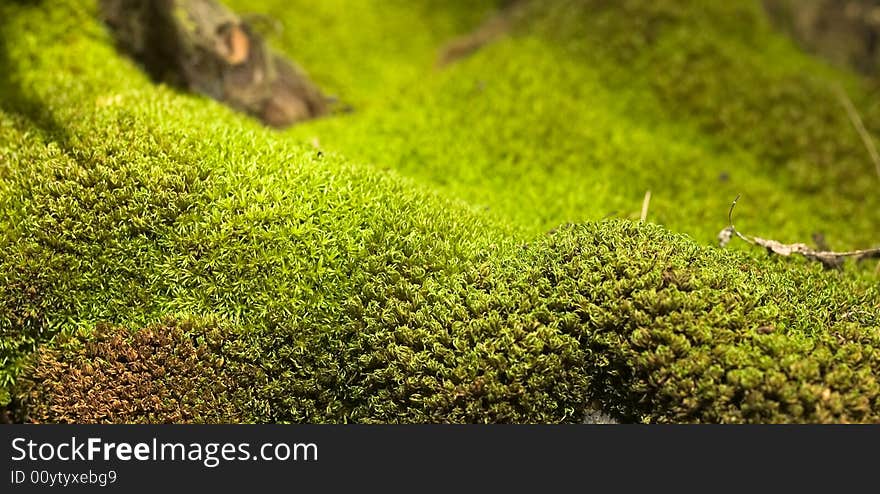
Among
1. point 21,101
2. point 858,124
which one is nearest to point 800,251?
point 858,124

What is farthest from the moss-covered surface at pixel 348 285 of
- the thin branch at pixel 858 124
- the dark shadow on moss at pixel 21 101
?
the thin branch at pixel 858 124

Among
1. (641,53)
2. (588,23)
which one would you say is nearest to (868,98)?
(641,53)

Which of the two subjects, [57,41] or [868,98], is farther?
[868,98]

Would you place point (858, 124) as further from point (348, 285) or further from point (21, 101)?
point (21, 101)

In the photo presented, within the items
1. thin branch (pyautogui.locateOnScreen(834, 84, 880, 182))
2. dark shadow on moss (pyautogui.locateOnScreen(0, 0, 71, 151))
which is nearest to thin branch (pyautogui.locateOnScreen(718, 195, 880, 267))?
thin branch (pyautogui.locateOnScreen(834, 84, 880, 182))

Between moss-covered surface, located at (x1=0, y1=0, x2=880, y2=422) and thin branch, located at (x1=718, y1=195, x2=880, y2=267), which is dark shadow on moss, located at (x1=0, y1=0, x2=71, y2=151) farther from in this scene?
thin branch, located at (x1=718, y1=195, x2=880, y2=267)

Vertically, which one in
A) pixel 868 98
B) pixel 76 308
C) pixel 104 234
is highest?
pixel 868 98

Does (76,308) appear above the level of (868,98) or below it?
below

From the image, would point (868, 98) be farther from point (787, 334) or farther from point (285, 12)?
point (285, 12)
